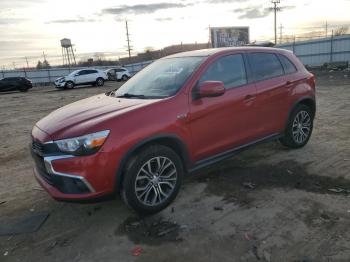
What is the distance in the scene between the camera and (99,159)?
12.2 feet

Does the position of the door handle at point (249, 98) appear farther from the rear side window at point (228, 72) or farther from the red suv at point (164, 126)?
the rear side window at point (228, 72)

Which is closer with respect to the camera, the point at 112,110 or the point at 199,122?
the point at 112,110

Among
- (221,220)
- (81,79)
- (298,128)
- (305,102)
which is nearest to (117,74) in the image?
(81,79)

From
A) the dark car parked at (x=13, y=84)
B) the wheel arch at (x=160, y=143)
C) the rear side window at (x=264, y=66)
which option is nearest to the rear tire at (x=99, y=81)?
the dark car parked at (x=13, y=84)

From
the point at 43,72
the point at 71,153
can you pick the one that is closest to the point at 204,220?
the point at 71,153

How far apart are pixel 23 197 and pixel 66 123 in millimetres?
1686

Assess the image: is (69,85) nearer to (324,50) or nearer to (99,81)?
(99,81)

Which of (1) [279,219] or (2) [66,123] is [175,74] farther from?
(1) [279,219]

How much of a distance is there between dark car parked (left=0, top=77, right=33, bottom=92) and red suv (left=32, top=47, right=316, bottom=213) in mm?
26820

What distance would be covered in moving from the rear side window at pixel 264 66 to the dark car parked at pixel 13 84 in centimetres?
2761

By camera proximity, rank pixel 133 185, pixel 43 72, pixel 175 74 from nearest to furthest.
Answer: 1. pixel 133 185
2. pixel 175 74
3. pixel 43 72

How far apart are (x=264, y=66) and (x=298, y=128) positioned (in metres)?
1.36

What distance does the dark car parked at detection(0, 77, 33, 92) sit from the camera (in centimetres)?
2898

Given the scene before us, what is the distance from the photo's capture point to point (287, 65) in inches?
237
